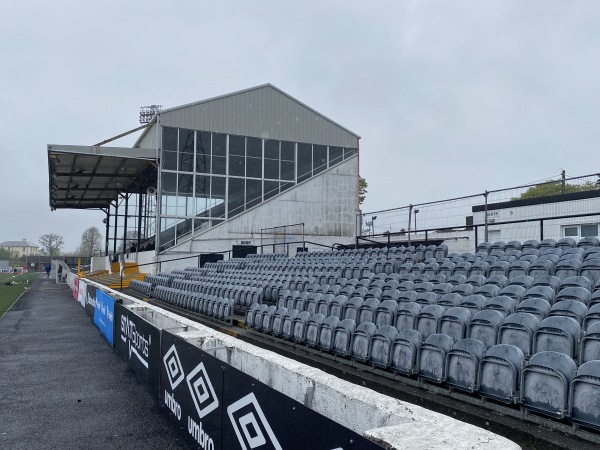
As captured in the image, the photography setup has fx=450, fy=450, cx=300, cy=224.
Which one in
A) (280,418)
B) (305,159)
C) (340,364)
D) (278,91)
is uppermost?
(278,91)

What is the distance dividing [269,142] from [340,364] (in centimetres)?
2284

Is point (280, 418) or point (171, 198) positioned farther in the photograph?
point (171, 198)

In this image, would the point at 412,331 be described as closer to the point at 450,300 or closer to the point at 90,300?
the point at 450,300

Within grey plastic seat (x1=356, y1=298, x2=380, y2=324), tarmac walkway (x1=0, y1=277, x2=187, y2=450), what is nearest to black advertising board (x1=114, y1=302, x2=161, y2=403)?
tarmac walkway (x1=0, y1=277, x2=187, y2=450)

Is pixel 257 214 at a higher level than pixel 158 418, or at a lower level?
higher

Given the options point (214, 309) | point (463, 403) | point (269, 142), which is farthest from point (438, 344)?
point (269, 142)

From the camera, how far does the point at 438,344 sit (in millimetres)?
5219

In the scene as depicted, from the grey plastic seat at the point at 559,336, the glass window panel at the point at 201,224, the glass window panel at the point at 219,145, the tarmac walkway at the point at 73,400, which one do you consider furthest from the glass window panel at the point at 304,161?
the grey plastic seat at the point at 559,336

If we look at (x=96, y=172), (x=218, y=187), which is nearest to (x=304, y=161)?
(x=218, y=187)

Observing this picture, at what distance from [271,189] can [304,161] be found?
119 inches

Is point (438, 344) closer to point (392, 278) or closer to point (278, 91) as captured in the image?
point (392, 278)

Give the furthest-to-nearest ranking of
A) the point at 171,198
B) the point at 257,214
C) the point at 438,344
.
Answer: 1. the point at 257,214
2. the point at 171,198
3. the point at 438,344

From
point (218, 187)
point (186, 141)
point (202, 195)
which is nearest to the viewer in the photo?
point (186, 141)

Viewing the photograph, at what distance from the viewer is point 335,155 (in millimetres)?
29750
